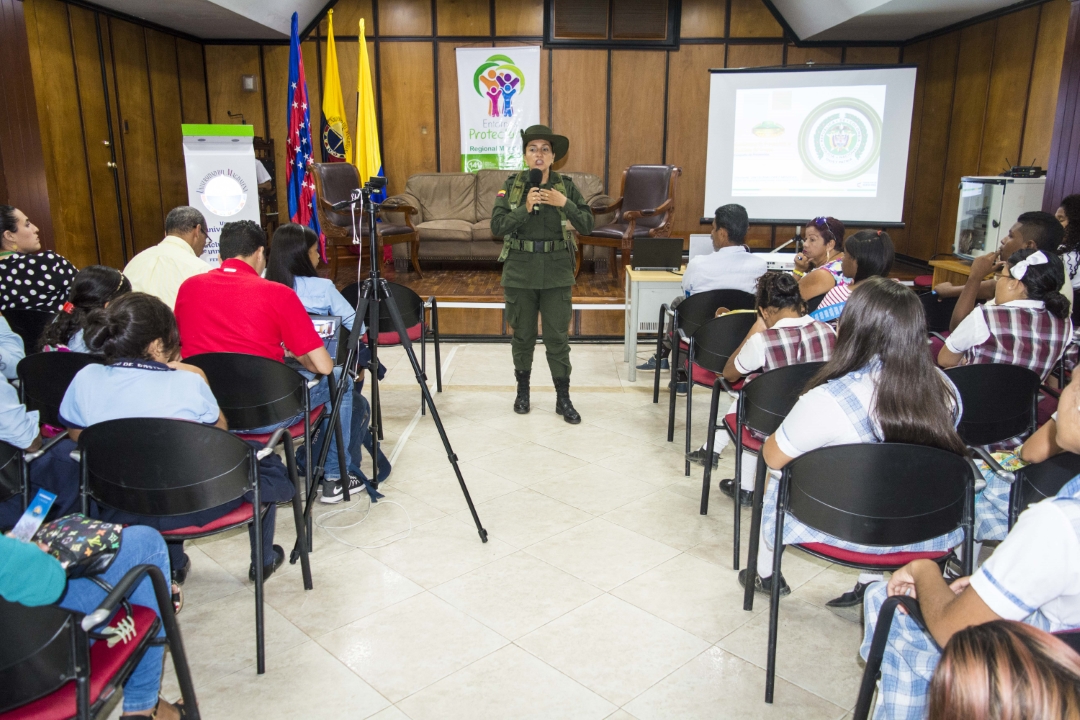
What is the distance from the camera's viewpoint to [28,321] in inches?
129

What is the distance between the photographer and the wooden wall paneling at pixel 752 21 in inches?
326

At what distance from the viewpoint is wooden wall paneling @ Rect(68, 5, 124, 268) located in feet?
21.5

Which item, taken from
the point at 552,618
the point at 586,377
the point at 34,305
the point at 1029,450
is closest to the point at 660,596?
the point at 552,618

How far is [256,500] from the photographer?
2045mm

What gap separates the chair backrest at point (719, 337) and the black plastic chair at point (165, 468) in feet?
6.42

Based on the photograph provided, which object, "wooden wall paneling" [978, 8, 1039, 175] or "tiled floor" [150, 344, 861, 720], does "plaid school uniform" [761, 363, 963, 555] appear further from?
"wooden wall paneling" [978, 8, 1039, 175]

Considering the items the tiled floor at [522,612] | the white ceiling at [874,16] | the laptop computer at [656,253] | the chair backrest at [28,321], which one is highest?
the white ceiling at [874,16]

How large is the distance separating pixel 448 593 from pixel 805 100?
21.0 feet

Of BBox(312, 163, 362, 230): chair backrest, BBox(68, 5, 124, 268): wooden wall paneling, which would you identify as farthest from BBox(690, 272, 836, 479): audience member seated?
BBox(68, 5, 124, 268): wooden wall paneling

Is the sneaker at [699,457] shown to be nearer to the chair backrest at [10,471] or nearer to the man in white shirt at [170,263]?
the man in white shirt at [170,263]

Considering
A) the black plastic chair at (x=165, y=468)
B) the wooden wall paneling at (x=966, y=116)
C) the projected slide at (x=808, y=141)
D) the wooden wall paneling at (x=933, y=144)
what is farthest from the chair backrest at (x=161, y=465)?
the wooden wall paneling at (x=933, y=144)

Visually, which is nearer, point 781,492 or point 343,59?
point 781,492

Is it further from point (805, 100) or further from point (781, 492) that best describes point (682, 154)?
point (781, 492)

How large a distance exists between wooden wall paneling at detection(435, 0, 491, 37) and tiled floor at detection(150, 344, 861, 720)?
6400mm
